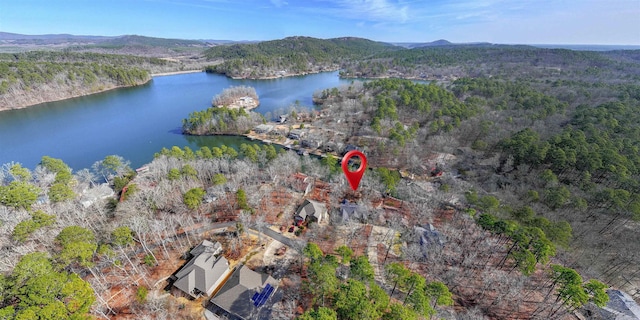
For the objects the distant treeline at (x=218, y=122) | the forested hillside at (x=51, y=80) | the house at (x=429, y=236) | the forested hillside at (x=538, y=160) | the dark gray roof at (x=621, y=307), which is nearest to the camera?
the dark gray roof at (x=621, y=307)

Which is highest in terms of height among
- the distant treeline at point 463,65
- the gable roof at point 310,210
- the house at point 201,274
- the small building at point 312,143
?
the distant treeline at point 463,65

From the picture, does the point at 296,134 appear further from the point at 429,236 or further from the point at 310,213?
the point at 429,236

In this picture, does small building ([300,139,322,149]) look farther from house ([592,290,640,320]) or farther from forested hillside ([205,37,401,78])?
forested hillside ([205,37,401,78])

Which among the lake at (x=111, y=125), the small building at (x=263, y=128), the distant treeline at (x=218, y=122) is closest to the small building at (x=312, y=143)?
the small building at (x=263, y=128)

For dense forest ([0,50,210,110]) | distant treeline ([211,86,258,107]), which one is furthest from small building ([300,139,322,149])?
dense forest ([0,50,210,110])

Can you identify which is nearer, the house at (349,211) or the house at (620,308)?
the house at (620,308)

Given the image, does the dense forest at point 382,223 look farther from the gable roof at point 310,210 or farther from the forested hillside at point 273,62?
the forested hillside at point 273,62

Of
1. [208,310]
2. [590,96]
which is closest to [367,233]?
[208,310]

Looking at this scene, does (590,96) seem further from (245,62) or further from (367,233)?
(245,62)
